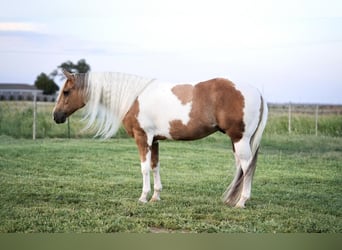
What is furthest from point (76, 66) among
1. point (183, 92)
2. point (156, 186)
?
point (156, 186)

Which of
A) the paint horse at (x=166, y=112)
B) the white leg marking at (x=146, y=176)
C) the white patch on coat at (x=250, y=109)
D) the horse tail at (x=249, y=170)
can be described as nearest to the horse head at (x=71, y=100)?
the paint horse at (x=166, y=112)

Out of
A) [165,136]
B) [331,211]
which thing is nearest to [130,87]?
[165,136]

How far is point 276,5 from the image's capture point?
469 cm

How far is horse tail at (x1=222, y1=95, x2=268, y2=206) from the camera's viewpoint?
173 inches

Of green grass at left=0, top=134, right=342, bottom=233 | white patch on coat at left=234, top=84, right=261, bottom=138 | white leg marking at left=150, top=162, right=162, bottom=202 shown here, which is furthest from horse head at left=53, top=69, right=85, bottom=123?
white patch on coat at left=234, top=84, right=261, bottom=138

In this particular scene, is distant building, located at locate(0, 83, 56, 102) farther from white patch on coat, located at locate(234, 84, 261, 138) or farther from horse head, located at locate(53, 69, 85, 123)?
white patch on coat, located at locate(234, 84, 261, 138)

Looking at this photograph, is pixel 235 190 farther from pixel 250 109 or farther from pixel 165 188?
pixel 250 109

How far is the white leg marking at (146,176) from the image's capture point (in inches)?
177

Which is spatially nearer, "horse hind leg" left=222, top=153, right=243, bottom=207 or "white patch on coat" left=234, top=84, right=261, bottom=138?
"white patch on coat" left=234, top=84, right=261, bottom=138

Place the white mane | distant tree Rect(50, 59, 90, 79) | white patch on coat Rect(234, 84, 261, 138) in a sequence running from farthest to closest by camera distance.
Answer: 1. distant tree Rect(50, 59, 90, 79)
2. the white mane
3. white patch on coat Rect(234, 84, 261, 138)

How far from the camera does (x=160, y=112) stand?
442 centimetres

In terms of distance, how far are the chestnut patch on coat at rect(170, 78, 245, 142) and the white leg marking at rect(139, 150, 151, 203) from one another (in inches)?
10.3

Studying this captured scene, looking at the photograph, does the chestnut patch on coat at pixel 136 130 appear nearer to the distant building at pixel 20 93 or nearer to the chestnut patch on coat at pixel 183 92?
the chestnut patch on coat at pixel 183 92

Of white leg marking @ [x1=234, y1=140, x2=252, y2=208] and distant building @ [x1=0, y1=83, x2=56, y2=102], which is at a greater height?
distant building @ [x1=0, y1=83, x2=56, y2=102]
